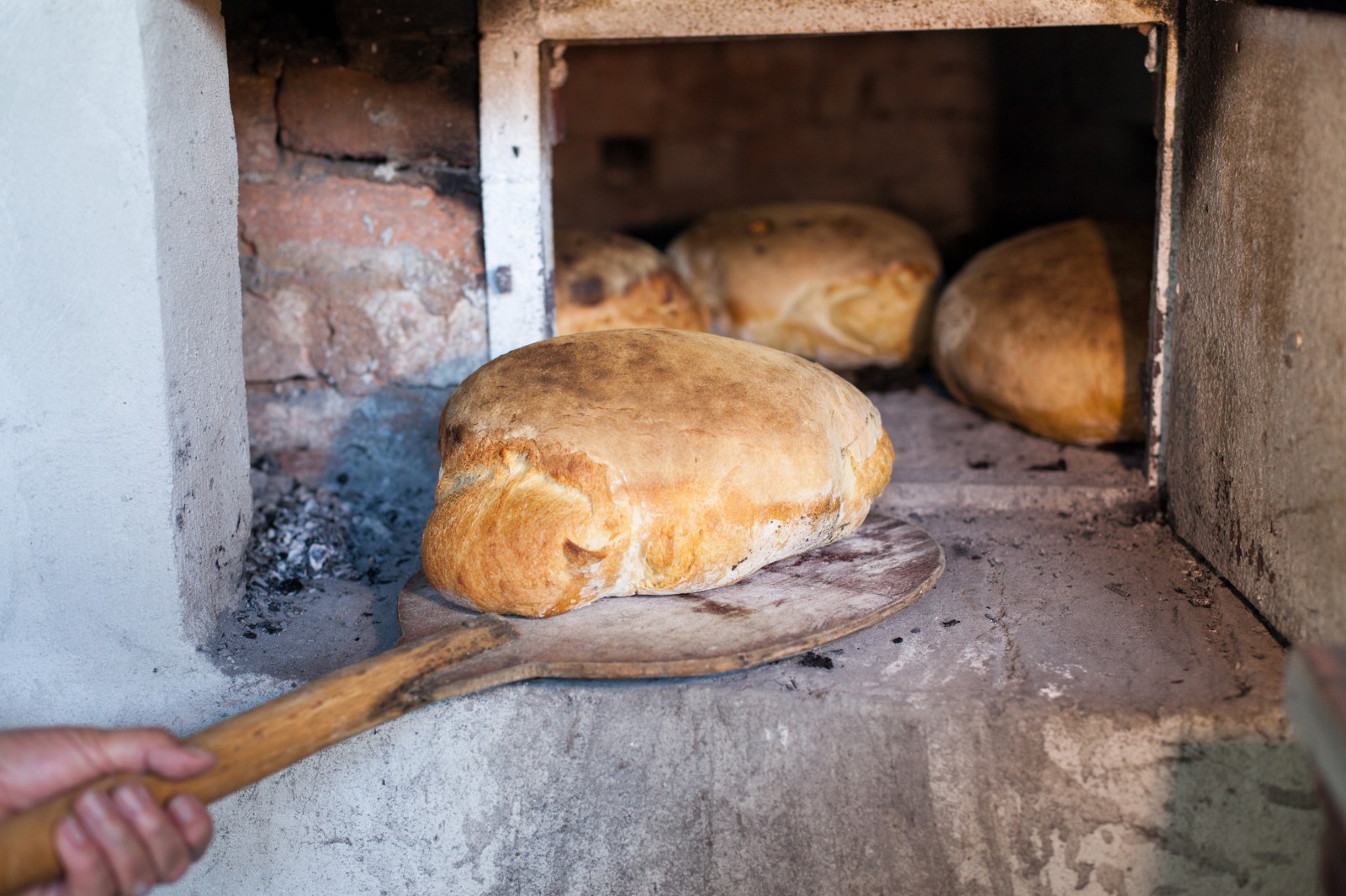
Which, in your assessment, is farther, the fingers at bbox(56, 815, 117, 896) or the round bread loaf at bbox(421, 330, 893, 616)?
the round bread loaf at bbox(421, 330, 893, 616)

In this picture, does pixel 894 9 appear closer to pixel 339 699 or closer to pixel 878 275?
pixel 878 275

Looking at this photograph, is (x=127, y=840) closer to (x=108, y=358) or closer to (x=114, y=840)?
(x=114, y=840)

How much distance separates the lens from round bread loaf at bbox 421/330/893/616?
1366 mm

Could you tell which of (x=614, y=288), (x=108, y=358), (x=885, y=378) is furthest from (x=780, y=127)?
(x=108, y=358)

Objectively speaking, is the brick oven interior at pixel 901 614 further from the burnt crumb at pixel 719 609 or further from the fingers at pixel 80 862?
the fingers at pixel 80 862

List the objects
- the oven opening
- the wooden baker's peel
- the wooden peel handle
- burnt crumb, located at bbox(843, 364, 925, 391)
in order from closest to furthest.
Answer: the wooden peel handle < the wooden baker's peel < burnt crumb, located at bbox(843, 364, 925, 391) < the oven opening

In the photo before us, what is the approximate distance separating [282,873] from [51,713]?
0.41 metres

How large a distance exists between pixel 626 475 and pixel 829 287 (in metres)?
1.75

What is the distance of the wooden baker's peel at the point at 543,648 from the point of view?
105cm

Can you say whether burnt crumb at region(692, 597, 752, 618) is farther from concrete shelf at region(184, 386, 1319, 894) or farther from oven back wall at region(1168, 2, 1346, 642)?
oven back wall at region(1168, 2, 1346, 642)

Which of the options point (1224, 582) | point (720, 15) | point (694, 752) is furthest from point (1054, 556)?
point (720, 15)

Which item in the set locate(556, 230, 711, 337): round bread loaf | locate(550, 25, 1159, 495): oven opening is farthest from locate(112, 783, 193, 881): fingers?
locate(550, 25, 1159, 495): oven opening

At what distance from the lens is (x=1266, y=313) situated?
4.74 feet

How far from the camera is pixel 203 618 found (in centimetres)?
153
